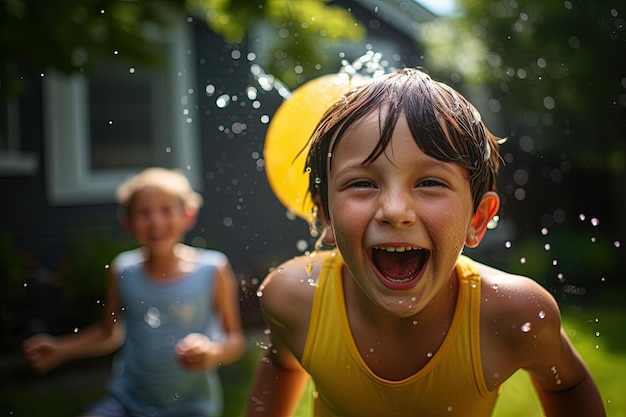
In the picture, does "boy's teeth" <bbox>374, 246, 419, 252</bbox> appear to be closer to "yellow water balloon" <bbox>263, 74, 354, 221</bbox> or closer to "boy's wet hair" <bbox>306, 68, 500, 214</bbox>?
"boy's wet hair" <bbox>306, 68, 500, 214</bbox>

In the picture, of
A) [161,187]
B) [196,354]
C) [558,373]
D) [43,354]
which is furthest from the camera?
[161,187]

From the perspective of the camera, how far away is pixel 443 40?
8398 mm

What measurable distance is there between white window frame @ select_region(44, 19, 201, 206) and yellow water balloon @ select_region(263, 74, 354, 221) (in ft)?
12.2

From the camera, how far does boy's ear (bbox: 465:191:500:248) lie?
1825 mm

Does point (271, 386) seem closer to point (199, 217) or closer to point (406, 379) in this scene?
point (406, 379)

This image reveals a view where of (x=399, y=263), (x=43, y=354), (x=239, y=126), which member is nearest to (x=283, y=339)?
(x=399, y=263)

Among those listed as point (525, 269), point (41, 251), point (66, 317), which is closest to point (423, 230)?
point (525, 269)

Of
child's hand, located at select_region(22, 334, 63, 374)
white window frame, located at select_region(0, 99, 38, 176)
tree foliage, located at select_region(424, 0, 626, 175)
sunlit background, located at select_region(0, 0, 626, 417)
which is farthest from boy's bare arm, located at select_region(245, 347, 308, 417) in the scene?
tree foliage, located at select_region(424, 0, 626, 175)

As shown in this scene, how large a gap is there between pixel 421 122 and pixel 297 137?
0.67 meters

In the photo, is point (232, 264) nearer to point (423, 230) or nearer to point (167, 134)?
point (167, 134)

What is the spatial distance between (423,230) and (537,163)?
265 inches

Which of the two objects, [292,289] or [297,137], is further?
[297,137]

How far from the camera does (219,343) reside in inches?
131

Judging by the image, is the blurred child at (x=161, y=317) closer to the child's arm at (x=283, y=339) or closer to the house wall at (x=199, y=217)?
the child's arm at (x=283, y=339)
